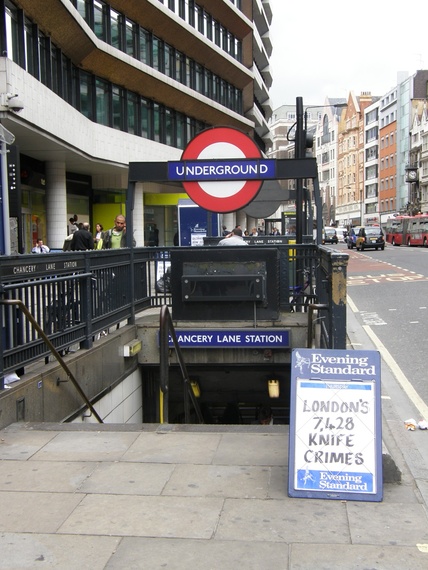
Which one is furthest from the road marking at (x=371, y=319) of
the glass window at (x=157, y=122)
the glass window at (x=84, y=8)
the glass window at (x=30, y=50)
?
the glass window at (x=157, y=122)

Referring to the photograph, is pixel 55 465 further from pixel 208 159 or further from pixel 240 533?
pixel 208 159

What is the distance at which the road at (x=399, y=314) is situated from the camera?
32.8ft

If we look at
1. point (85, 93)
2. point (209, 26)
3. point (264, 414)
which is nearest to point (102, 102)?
point (85, 93)

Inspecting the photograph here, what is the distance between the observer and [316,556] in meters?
3.57

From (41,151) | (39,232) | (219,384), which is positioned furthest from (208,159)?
(39,232)

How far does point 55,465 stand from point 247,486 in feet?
4.59

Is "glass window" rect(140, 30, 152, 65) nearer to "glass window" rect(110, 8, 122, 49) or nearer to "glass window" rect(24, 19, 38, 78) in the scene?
"glass window" rect(110, 8, 122, 49)

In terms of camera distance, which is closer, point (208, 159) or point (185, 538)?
point (185, 538)

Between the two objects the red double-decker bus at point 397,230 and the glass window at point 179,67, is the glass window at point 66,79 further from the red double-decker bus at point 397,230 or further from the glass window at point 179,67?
the red double-decker bus at point 397,230

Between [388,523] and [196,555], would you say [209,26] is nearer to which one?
[388,523]

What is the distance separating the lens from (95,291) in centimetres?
834

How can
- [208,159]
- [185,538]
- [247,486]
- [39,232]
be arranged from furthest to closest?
[39,232]
[208,159]
[247,486]
[185,538]

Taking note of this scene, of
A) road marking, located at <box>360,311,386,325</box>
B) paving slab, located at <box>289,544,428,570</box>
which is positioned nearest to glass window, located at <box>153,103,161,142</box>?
road marking, located at <box>360,311,386,325</box>

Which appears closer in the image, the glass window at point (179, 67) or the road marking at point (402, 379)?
the road marking at point (402, 379)
